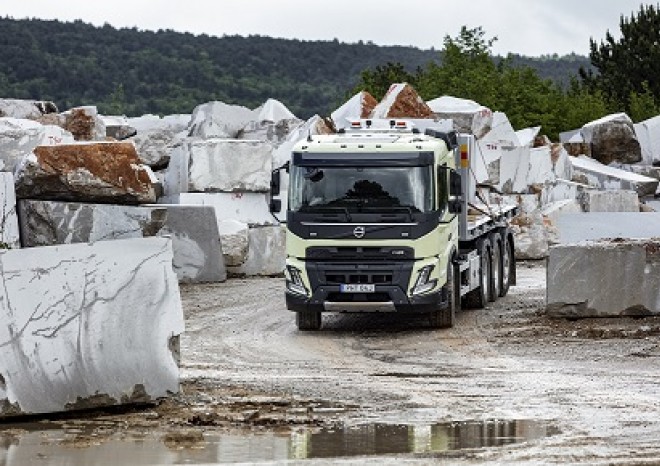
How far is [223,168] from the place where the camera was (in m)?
34.9

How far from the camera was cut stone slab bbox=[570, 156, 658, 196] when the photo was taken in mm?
47531

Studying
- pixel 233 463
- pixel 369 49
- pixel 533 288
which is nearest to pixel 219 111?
pixel 533 288

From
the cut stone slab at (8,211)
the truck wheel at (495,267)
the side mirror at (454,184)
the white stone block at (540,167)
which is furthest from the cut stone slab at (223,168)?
the side mirror at (454,184)

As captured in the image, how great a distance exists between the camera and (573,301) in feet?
81.7

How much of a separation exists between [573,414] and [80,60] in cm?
11052

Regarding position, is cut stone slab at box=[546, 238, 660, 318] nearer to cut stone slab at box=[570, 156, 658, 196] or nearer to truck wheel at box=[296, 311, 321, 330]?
truck wheel at box=[296, 311, 321, 330]

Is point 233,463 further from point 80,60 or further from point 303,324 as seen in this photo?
point 80,60

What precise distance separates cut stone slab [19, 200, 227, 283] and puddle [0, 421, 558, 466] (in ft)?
38.6

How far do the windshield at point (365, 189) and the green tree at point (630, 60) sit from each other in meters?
67.4

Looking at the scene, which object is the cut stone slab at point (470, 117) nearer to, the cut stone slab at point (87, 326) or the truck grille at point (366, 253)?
the truck grille at point (366, 253)

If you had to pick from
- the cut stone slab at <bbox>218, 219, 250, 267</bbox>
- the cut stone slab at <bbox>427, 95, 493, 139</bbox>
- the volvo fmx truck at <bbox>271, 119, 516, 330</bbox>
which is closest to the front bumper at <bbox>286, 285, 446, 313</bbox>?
the volvo fmx truck at <bbox>271, 119, 516, 330</bbox>

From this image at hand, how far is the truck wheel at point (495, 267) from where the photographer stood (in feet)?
95.8

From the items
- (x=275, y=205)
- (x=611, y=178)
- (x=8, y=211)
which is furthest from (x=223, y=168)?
(x=611, y=178)

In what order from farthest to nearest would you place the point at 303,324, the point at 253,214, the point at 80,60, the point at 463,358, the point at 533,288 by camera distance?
1. the point at 80,60
2. the point at 253,214
3. the point at 533,288
4. the point at 303,324
5. the point at 463,358
